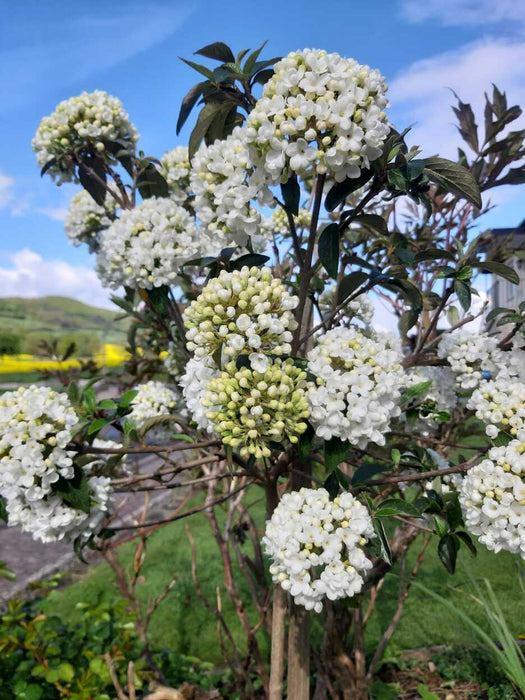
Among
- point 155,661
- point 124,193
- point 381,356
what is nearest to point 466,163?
point 381,356

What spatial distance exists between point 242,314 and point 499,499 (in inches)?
31.2

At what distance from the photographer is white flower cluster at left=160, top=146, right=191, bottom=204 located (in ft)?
7.95

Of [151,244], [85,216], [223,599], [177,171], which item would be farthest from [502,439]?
[223,599]

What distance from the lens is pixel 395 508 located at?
1367 millimetres

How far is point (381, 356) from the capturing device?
1336 millimetres

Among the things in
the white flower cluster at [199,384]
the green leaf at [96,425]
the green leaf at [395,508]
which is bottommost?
the green leaf at [395,508]

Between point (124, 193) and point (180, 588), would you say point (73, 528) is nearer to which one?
point (124, 193)

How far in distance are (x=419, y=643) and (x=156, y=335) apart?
2.52 meters

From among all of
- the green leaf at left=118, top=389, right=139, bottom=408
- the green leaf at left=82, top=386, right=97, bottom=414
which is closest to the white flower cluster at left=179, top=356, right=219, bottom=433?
the green leaf at left=118, top=389, right=139, bottom=408

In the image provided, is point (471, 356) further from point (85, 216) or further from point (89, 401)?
point (85, 216)

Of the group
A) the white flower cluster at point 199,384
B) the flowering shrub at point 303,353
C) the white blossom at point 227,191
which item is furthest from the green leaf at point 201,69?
the white flower cluster at point 199,384

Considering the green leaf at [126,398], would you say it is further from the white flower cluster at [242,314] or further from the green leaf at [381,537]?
the green leaf at [381,537]

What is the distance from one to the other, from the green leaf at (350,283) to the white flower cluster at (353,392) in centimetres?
26

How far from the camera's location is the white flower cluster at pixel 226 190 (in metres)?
1.32
